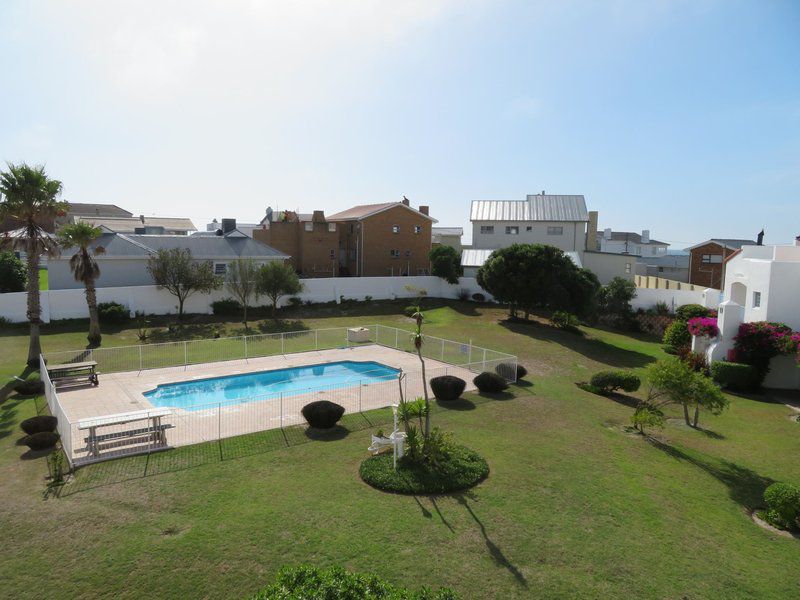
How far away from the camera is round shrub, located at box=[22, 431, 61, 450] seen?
14.8m

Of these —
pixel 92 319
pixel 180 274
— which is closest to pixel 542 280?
Result: pixel 180 274

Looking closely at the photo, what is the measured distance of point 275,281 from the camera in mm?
38281

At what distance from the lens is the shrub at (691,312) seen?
3621 centimetres

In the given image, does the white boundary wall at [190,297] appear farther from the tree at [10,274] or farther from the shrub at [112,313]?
the tree at [10,274]

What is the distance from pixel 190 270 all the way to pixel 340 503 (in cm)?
2830

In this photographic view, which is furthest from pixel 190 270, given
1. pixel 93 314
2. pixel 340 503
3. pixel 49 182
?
pixel 340 503

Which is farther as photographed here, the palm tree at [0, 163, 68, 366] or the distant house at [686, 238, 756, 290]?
the distant house at [686, 238, 756, 290]

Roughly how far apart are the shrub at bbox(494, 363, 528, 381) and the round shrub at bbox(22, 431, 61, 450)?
1760 cm

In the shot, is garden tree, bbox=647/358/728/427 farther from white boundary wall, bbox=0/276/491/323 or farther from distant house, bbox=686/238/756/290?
distant house, bbox=686/238/756/290

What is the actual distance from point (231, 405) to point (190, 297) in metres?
21.0

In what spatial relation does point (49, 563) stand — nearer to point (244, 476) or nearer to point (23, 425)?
point (244, 476)

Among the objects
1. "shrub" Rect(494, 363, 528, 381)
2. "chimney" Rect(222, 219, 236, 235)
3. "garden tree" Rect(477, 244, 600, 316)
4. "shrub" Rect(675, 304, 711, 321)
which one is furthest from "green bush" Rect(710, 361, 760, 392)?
"chimney" Rect(222, 219, 236, 235)

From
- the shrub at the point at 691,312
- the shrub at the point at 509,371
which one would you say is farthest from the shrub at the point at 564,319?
the shrub at the point at 509,371

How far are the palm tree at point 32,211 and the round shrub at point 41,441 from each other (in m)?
12.2
